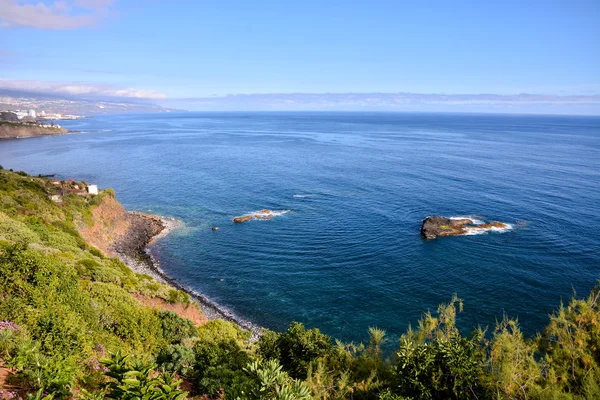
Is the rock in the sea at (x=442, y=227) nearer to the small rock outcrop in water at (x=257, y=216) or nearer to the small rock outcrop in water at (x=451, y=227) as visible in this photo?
the small rock outcrop in water at (x=451, y=227)

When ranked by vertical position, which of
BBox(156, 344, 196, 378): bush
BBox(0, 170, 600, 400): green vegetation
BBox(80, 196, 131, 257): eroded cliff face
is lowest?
BBox(80, 196, 131, 257): eroded cliff face

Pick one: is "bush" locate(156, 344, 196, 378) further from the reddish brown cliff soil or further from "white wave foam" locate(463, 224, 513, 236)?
"white wave foam" locate(463, 224, 513, 236)

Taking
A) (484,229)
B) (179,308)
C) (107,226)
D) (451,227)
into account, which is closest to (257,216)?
(107,226)

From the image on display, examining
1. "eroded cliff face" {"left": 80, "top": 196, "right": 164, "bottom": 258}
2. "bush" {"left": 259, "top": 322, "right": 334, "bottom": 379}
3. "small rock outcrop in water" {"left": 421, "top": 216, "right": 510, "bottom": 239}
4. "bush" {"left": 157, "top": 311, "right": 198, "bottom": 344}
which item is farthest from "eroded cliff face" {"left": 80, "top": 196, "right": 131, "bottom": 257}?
"small rock outcrop in water" {"left": 421, "top": 216, "right": 510, "bottom": 239}

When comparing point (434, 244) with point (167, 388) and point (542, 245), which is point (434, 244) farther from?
point (167, 388)

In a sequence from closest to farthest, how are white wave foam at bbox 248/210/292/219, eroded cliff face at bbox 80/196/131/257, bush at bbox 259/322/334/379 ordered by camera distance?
1. bush at bbox 259/322/334/379
2. eroded cliff face at bbox 80/196/131/257
3. white wave foam at bbox 248/210/292/219

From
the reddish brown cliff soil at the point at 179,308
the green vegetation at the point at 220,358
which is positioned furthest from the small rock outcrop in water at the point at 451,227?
the reddish brown cliff soil at the point at 179,308
